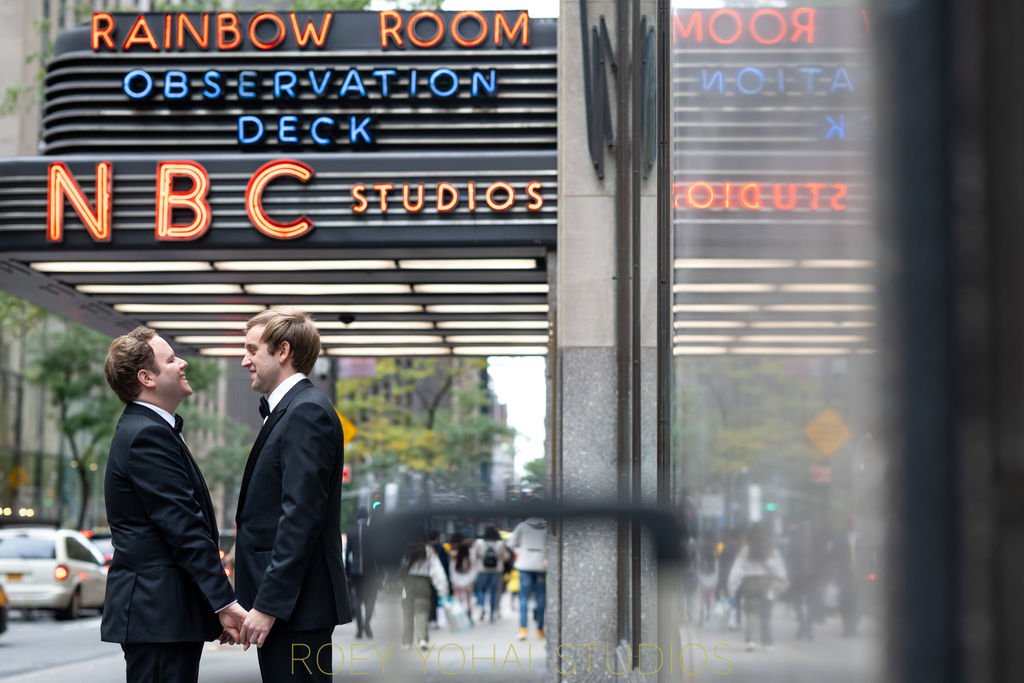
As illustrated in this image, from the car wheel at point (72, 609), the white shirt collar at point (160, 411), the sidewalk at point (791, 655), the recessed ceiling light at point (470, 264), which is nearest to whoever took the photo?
the sidewalk at point (791, 655)

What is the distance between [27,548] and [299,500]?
67.4 feet

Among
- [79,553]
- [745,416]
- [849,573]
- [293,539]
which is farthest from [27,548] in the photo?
[849,573]

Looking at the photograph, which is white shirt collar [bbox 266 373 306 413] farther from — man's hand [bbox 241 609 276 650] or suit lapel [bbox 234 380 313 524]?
man's hand [bbox 241 609 276 650]

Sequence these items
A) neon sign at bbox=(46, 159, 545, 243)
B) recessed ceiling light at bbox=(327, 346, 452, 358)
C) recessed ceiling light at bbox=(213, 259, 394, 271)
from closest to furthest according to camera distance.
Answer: neon sign at bbox=(46, 159, 545, 243)
recessed ceiling light at bbox=(213, 259, 394, 271)
recessed ceiling light at bbox=(327, 346, 452, 358)

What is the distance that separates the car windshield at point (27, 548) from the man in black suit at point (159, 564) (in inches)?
777

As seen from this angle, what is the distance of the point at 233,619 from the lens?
4.32 m

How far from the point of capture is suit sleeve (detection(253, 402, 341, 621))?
4.08 metres

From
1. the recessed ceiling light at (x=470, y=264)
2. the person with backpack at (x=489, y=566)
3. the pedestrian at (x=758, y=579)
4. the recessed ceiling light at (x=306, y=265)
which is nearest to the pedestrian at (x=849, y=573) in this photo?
the pedestrian at (x=758, y=579)

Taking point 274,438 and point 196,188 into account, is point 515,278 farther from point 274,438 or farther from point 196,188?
→ point 274,438

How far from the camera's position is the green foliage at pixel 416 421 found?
46.7 metres

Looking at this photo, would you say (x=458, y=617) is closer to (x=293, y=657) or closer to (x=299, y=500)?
(x=299, y=500)

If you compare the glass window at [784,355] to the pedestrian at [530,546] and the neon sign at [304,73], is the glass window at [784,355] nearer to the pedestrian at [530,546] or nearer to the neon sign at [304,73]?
the pedestrian at [530,546]

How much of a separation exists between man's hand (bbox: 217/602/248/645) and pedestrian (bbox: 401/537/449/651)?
9.58 ft

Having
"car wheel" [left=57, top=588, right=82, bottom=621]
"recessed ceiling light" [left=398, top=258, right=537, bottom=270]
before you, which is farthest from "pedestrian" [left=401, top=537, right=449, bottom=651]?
"car wheel" [left=57, top=588, right=82, bottom=621]
